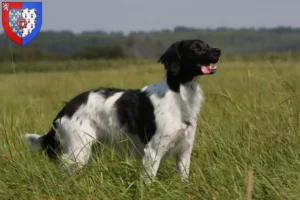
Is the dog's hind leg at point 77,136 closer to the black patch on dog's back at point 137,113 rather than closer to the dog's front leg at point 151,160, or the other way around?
the black patch on dog's back at point 137,113

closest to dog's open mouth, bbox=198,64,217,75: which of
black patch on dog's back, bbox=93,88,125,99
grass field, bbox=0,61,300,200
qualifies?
grass field, bbox=0,61,300,200

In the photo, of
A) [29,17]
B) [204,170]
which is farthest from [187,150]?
[29,17]

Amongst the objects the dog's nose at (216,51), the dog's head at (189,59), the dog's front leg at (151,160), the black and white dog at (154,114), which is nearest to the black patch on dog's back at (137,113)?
the black and white dog at (154,114)

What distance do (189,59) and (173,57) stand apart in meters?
0.14

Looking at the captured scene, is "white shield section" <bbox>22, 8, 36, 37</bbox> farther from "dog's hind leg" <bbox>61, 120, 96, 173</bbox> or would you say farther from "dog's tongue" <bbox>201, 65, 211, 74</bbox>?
"dog's tongue" <bbox>201, 65, 211, 74</bbox>

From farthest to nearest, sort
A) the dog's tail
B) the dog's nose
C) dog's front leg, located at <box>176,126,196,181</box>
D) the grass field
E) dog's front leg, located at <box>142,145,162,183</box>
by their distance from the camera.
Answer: the dog's tail < dog's front leg, located at <box>176,126,196,181</box> < the dog's nose < dog's front leg, located at <box>142,145,162,183</box> < the grass field

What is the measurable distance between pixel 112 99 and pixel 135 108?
12.0 inches

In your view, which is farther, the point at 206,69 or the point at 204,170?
the point at 206,69

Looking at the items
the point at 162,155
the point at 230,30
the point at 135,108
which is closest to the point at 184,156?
the point at 162,155

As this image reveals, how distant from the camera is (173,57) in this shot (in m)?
5.27

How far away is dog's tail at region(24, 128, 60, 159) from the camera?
576cm

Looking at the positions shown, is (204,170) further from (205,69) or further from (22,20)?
(22,20)

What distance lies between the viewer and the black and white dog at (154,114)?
5.12m

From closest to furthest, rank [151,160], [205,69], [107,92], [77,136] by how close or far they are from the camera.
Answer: [151,160] < [205,69] < [77,136] < [107,92]
